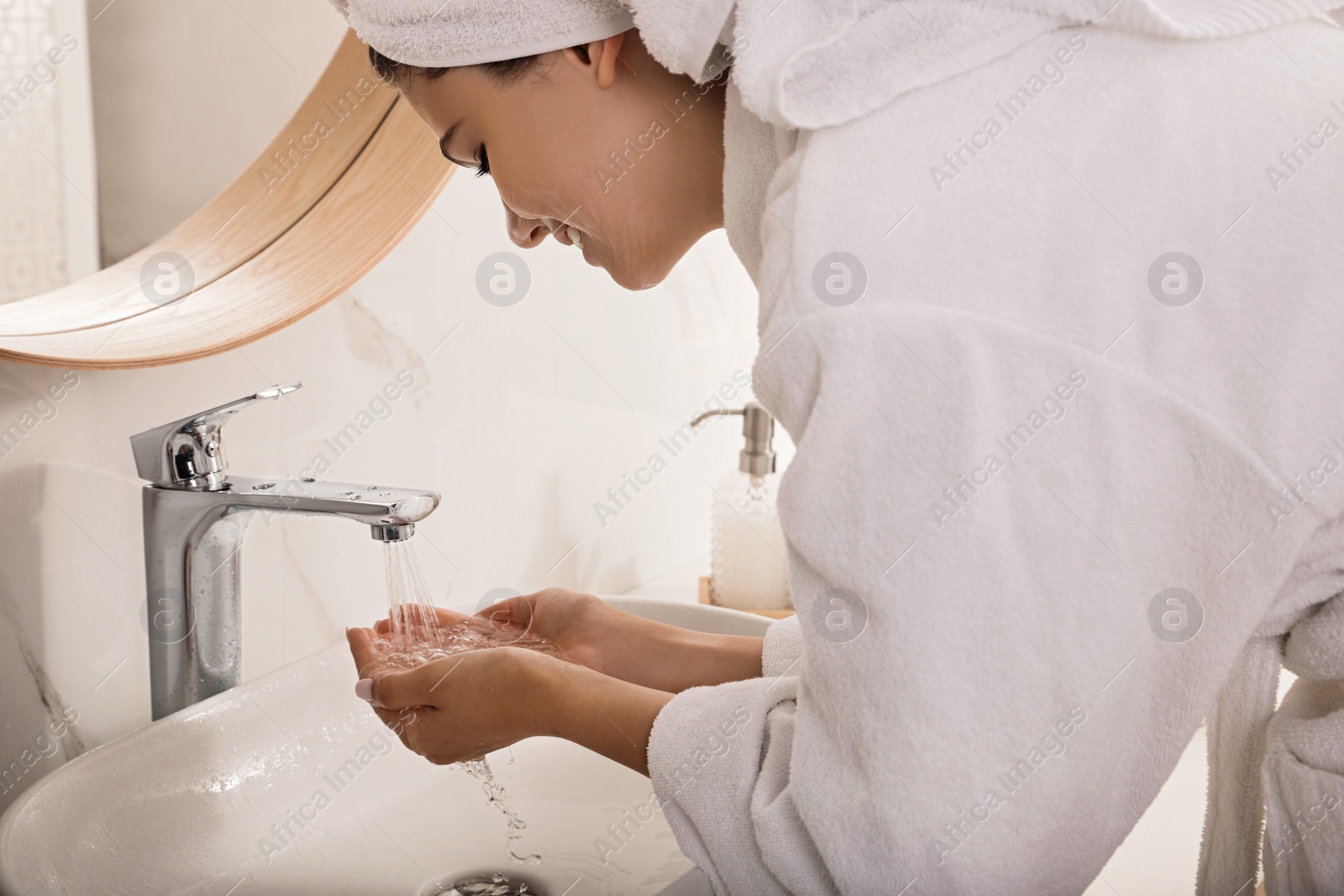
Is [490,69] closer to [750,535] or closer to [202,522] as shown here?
[202,522]

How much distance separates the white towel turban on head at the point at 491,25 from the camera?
55cm

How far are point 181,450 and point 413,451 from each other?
32cm

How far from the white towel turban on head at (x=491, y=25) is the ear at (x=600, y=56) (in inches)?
0.5

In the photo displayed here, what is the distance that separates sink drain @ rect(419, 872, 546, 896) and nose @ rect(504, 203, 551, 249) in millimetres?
401

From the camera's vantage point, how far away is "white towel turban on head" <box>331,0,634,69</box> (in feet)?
1.80

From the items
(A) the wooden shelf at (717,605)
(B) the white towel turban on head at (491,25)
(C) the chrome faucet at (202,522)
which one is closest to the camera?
(B) the white towel turban on head at (491,25)

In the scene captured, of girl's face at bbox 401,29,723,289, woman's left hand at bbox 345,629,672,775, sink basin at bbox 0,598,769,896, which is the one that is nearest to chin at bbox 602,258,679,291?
girl's face at bbox 401,29,723,289

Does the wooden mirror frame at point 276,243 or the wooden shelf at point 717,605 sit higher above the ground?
the wooden mirror frame at point 276,243

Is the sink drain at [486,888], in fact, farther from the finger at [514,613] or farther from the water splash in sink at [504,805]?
the finger at [514,613]

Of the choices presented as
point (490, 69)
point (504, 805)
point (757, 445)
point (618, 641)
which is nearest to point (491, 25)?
point (490, 69)

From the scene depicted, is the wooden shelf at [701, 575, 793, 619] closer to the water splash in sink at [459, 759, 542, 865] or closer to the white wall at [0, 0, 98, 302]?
the water splash in sink at [459, 759, 542, 865]

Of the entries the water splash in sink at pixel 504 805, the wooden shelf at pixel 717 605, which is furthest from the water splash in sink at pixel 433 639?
the wooden shelf at pixel 717 605

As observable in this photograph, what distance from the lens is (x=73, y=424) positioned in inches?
27.5

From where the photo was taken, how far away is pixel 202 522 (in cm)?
67
